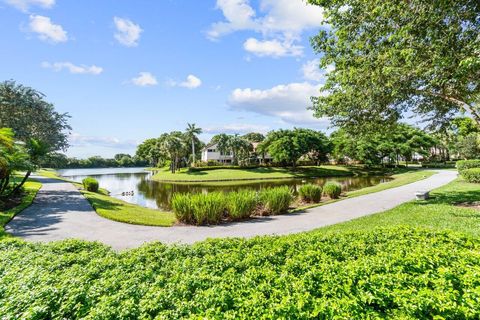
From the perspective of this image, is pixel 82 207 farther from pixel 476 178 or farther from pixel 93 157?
pixel 93 157

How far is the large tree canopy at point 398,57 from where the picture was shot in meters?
8.51

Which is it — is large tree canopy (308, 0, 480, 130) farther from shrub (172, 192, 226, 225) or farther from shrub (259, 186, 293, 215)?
shrub (172, 192, 226, 225)

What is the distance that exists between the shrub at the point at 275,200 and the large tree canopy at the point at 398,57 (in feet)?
17.9

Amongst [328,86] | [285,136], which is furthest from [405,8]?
[285,136]

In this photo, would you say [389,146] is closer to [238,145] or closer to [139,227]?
[238,145]

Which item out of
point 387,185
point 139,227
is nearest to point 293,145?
point 387,185

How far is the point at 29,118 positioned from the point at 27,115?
31 cm

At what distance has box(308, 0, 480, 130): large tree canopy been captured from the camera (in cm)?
851

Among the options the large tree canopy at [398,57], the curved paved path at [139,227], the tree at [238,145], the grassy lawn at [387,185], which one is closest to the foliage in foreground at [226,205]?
the curved paved path at [139,227]

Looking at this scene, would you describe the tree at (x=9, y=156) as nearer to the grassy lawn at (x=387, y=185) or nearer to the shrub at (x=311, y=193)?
the shrub at (x=311, y=193)

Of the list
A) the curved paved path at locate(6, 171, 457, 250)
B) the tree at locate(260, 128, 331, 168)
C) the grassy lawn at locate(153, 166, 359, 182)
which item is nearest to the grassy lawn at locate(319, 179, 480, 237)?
the curved paved path at locate(6, 171, 457, 250)

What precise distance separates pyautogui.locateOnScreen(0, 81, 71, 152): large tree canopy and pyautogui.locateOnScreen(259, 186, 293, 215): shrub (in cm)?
1861

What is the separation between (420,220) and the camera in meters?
10.8

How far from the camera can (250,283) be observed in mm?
3744
